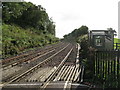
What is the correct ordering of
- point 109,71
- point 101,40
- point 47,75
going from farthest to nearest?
1. point 101,40
2. point 47,75
3. point 109,71

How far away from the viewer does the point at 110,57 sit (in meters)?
6.76

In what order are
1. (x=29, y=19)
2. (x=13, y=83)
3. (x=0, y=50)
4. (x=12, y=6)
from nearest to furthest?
(x=13, y=83) → (x=0, y=50) → (x=12, y=6) → (x=29, y=19)

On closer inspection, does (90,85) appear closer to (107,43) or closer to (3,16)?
(107,43)

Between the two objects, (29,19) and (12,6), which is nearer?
(12,6)

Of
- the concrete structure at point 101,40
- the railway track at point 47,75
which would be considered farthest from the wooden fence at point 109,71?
the concrete structure at point 101,40

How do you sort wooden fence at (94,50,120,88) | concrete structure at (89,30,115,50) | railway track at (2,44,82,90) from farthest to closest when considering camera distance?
concrete structure at (89,30,115,50) < railway track at (2,44,82,90) < wooden fence at (94,50,120,88)

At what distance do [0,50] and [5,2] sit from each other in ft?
89.5

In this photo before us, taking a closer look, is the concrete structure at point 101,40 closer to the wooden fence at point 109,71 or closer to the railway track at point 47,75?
the railway track at point 47,75

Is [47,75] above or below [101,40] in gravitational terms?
below

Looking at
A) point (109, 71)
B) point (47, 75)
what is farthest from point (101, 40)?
point (109, 71)

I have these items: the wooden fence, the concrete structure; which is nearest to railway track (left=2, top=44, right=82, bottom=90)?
the wooden fence

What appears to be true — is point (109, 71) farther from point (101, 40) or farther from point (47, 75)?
point (101, 40)

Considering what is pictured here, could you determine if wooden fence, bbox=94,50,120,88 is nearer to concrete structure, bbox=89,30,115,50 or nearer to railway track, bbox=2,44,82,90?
railway track, bbox=2,44,82,90

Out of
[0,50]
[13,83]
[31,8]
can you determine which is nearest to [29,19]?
[31,8]
